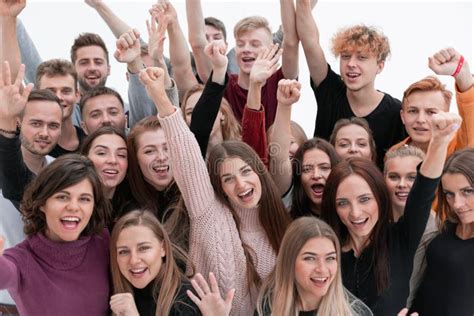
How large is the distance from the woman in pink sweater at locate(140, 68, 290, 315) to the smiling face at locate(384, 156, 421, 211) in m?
0.42

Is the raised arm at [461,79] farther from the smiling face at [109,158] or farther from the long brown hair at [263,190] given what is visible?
the smiling face at [109,158]

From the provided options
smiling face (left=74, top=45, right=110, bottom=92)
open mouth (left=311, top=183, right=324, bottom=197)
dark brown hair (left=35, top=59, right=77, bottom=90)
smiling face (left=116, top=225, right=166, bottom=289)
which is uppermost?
smiling face (left=74, top=45, right=110, bottom=92)

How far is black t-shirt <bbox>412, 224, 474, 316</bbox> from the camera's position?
104 inches

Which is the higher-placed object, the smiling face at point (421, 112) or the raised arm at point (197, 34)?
the raised arm at point (197, 34)

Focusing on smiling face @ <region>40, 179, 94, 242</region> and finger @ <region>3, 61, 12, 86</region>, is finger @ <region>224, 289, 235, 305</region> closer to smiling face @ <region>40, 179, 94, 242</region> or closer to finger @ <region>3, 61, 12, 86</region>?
smiling face @ <region>40, 179, 94, 242</region>

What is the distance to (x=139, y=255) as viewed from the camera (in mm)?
2574

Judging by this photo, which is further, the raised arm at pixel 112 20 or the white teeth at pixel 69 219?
the raised arm at pixel 112 20

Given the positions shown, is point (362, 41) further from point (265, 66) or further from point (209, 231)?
point (209, 231)

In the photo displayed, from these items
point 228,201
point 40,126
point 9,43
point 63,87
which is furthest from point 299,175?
point 9,43

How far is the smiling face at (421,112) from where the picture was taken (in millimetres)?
3145

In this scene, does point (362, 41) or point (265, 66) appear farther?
point (362, 41)

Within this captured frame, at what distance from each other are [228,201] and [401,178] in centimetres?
66

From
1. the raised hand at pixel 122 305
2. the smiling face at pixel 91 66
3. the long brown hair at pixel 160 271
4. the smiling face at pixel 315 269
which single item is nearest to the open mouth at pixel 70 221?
the long brown hair at pixel 160 271

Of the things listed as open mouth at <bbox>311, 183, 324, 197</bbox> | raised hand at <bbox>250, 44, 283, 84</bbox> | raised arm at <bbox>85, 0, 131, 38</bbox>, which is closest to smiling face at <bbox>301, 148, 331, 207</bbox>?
open mouth at <bbox>311, 183, 324, 197</bbox>
